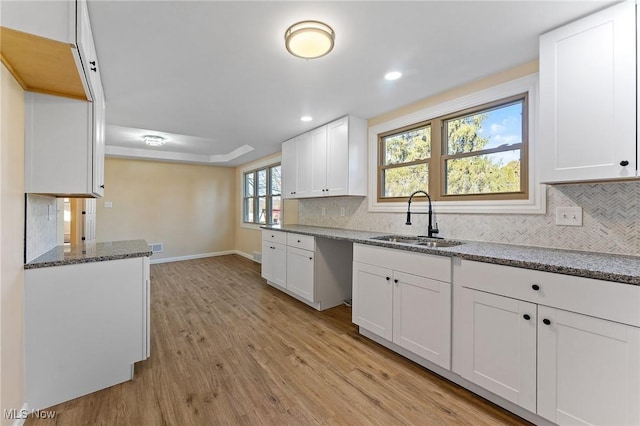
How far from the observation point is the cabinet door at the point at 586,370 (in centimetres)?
117

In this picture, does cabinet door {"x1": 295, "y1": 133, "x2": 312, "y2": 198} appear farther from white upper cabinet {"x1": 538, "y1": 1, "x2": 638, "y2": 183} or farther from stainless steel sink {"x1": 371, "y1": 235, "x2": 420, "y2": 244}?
white upper cabinet {"x1": 538, "y1": 1, "x2": 638, "y2": 183}

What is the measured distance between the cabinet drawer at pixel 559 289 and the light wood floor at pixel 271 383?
2.39 ft

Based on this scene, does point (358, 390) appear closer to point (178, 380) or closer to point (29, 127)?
point (178, 380)

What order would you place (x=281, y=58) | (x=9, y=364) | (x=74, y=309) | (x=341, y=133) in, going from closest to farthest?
(x=9, y=364) < (x=74, y=309) < (x=281, y=58) < (x=341, y=133)

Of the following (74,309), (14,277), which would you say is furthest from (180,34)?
(74,309)

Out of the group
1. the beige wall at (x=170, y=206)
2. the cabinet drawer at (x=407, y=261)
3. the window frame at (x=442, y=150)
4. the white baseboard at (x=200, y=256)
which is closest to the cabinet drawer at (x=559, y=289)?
the cabinet drawer at (x=407, y=261)

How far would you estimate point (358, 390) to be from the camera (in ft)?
5.76

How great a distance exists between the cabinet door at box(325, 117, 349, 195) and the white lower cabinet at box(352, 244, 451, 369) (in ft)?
3.26

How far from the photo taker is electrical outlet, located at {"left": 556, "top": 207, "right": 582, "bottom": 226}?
1.78 metres

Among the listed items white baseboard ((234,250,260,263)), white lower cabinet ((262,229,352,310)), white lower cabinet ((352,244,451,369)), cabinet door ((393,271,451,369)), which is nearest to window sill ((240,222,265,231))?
white baseboard ((234,250,260,263))

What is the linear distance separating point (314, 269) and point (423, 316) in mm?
1387

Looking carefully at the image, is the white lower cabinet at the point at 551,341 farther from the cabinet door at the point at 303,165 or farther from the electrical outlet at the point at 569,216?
the cabinet door at the point at 303,165

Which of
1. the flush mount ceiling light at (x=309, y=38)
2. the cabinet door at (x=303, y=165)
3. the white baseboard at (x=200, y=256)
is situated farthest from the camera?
the white baseboard at (x=200, y=256)

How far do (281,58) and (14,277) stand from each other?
2065mm
